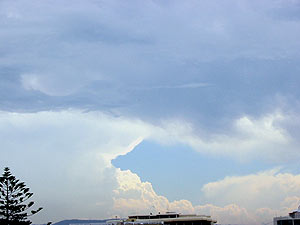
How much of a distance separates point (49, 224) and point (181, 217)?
198 ft

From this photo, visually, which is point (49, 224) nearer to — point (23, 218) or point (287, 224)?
point (23, 218)

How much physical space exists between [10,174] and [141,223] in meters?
49.0

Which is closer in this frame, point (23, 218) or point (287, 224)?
point (23, 218)

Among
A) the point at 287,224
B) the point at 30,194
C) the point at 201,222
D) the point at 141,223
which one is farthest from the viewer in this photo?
the point at 287,224

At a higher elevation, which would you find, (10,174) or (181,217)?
(10,174)

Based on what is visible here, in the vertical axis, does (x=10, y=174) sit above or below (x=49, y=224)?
above

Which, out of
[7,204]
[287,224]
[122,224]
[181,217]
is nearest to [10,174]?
[7,204]

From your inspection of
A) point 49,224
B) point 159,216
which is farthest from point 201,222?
point 49,224

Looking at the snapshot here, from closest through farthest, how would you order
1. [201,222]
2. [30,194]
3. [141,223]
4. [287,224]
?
[30,194], [141,223], [201,222], [287,224]

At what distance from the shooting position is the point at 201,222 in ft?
464

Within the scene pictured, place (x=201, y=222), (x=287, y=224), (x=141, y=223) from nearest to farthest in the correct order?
(x=141, y=223), (x=201, y=222), (x=287, y=224)

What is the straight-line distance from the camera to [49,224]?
9712cm

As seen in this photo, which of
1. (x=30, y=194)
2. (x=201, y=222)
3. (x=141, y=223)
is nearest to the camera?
(x=30, y=194)

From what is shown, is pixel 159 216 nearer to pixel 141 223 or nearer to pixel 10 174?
pixel 141 223
